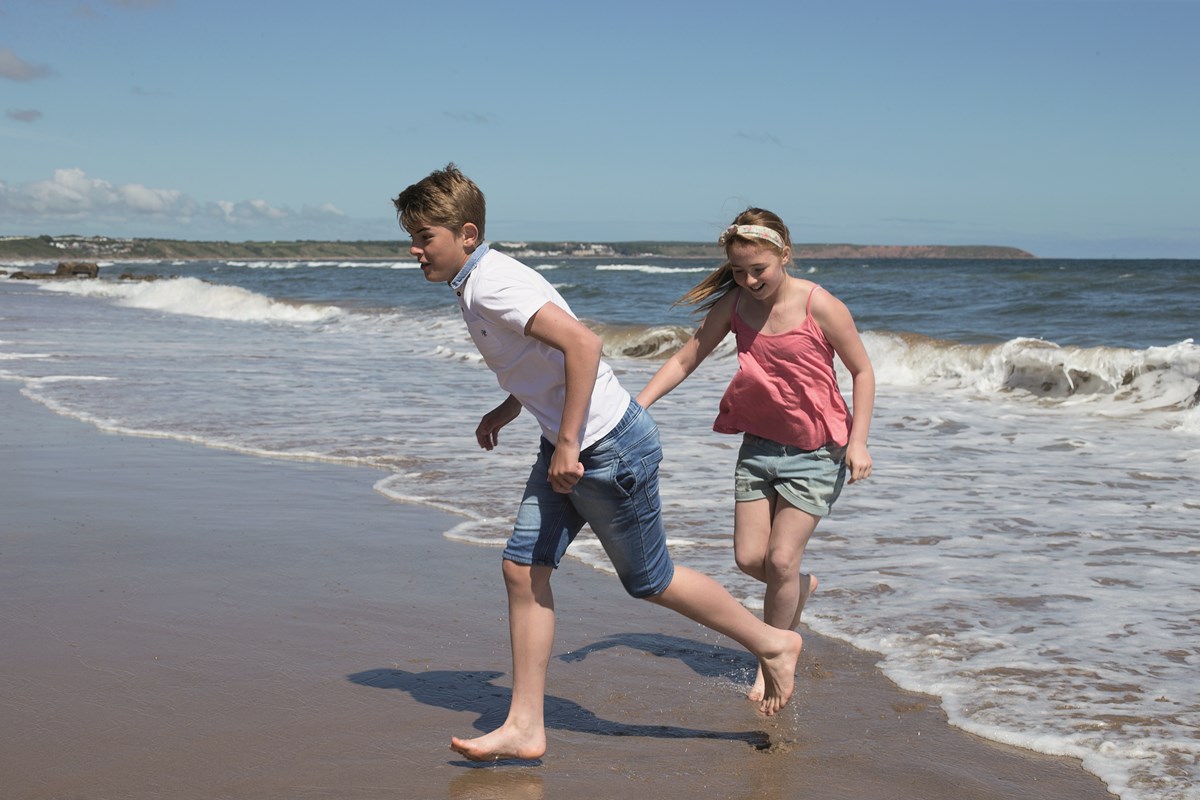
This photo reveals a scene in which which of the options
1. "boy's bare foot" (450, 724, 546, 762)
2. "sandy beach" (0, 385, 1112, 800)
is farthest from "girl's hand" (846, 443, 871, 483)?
"boy's bare foot" (450, 724, 546, 762)

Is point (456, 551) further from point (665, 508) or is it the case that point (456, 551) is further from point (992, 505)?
point (992, 505)

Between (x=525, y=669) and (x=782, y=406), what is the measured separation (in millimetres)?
1224

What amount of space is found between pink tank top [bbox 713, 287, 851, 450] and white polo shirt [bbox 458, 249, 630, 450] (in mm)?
800

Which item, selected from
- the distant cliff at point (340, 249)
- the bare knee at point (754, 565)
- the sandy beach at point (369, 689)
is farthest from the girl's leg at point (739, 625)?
the distant cliff at point (340, 249)

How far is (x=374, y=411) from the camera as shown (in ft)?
34.8

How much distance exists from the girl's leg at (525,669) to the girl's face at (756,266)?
1.19m

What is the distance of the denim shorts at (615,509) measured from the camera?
3139mm

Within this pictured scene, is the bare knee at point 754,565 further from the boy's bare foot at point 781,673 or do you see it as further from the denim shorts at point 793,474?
the boy's bare foot at point 781,673

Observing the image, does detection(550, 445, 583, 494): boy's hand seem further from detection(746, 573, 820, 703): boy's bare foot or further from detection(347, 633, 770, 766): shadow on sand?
detection(746, 573, 820, 703): boy's bare foot

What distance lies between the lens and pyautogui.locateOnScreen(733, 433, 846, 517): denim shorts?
387 cm

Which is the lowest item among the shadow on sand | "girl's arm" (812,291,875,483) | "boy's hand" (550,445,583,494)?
the shadow on sand

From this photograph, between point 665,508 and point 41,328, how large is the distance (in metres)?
17.2

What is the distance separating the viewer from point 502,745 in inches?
126

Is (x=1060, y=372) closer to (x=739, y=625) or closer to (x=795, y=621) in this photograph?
(x=795, y=621)
